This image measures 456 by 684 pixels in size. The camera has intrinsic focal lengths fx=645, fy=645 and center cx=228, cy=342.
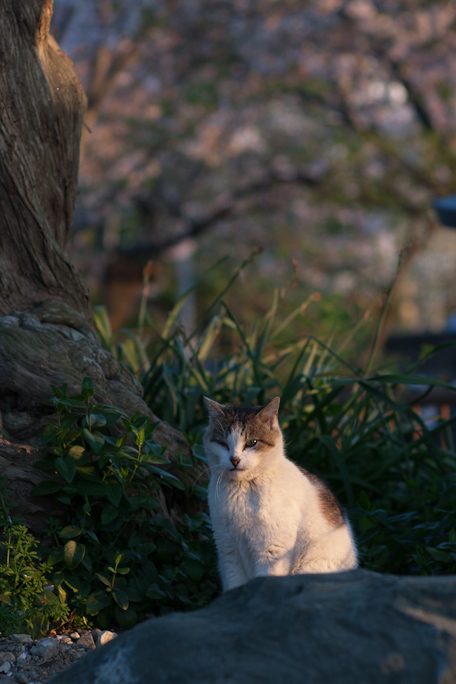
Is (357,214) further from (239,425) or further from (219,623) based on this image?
(219,623)

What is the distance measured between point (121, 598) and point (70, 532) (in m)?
0.31

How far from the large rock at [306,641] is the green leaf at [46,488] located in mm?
919

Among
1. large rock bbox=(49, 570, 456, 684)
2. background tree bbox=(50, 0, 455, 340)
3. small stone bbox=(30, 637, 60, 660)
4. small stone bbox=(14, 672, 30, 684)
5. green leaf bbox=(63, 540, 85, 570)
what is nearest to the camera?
large rock bbox=(49, 570, 456, 684)

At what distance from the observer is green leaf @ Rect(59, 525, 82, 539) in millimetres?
2469

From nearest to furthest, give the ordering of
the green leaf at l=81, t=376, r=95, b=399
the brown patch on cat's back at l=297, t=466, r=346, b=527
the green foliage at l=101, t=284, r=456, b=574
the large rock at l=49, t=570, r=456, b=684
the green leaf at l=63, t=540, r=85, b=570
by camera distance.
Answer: the large rock at l=49, t=570, r=456, b=684 → the green leaf at l=63, t=540, r=85, b=570 → the green leaf at l=81, t=376, r=95, b=399 → the brown patch on cat's back at l=297, t=466, r=346, b=527 → the green foliage at l=101, t=284, r=456, b=574

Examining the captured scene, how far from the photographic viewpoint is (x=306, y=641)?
4.85 ft

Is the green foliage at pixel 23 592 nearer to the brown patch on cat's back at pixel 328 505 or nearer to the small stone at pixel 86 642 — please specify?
the small stone at pixel 86 642

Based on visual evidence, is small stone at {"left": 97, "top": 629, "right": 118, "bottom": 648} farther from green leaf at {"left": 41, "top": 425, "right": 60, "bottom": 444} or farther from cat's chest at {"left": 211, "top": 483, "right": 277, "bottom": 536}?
green leaf at {"left": 41, "top": 425, "right": 60, "bottom": 444}

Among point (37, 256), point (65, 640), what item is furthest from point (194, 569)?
point (37, 256)

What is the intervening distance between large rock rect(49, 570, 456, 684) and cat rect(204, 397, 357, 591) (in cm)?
79

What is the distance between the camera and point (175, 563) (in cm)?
285

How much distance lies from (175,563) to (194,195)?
1111 centimetres

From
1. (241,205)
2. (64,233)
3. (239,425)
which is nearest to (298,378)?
(239,425)

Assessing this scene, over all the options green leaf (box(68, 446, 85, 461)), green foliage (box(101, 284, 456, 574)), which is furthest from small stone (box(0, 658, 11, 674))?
green foliage (box(101, 284, 456, 574))
